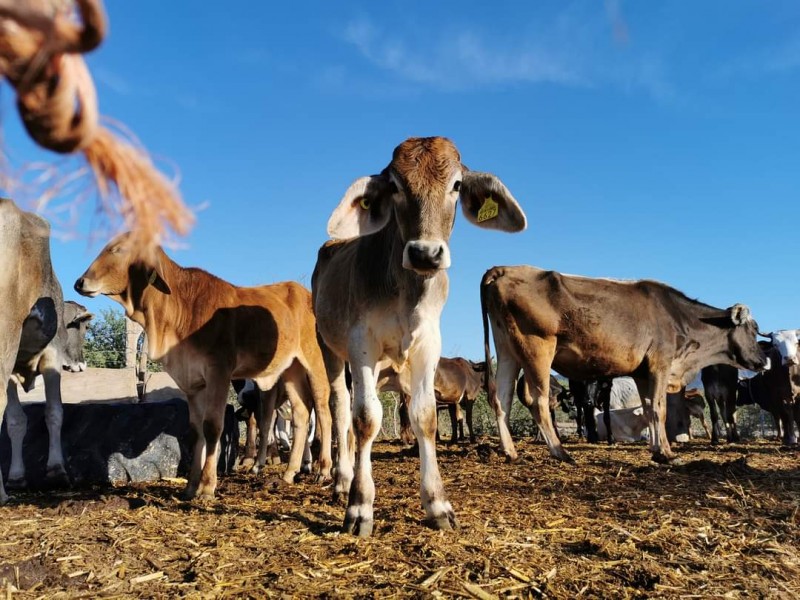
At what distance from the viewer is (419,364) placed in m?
4.82

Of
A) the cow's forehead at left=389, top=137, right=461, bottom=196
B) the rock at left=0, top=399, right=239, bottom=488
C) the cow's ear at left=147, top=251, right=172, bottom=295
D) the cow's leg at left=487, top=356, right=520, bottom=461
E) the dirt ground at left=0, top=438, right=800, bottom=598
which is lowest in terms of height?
the dirt ground at left=0, top=438, right=800, bottom=598

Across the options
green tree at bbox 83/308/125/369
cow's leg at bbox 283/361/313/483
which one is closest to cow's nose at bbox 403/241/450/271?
cow's leg at bbox 283/361/313/483

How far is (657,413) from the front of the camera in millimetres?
9445

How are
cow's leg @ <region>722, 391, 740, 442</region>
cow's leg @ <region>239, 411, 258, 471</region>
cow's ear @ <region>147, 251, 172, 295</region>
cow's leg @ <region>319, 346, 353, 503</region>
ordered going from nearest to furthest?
cow's leg @ <region>319, 346, 353, 503</region>, cow's ear @ <region>147, 251, 172, 295</region>, cow's leg @ <region>239, 411, 258, 471</region>, cow's leg @ <region>722, 391, 740, 442</region>

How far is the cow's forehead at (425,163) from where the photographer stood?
14.9 ft

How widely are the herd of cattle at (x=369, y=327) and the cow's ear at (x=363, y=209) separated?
0.04ft

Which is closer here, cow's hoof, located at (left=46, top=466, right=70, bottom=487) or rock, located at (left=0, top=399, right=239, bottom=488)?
cow's hoof, located at (left=46, top=466, right=70, bottom=487)

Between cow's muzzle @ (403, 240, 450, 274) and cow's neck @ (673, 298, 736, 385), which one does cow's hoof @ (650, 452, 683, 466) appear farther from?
cow's muzzle @ (403, 240, 450, 274)

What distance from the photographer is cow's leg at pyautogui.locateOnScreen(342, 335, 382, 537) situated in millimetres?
4289

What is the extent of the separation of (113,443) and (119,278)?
6.75 ft

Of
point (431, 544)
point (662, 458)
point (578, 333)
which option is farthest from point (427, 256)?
point (662, 458)

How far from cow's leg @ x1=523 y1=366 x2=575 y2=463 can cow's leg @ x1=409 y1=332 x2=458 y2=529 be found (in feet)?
13.5

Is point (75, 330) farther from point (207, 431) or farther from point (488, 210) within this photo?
point (488, 210)

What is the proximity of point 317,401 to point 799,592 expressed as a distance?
5.81 m
